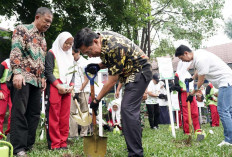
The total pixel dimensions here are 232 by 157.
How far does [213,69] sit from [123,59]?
78.7 inches

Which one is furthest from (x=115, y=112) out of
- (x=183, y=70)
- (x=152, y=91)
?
(x=183, y=70)

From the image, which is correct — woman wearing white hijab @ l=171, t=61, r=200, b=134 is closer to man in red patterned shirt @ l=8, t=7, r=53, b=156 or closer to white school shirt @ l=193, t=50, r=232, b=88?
white school shirt @ l=193, t=50, r=232, b=88

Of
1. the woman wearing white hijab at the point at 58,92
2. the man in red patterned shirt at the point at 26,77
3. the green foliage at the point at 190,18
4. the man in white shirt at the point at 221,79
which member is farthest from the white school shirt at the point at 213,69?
the green foliage at the point at 190,18

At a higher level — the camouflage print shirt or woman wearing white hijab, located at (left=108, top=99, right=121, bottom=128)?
the camouflage print shirt

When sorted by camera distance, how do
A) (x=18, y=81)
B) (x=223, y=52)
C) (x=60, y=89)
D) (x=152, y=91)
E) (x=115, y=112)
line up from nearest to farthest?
(x=18, y=81) → (x=60, y=89) → (x=115, y=112) → (x=152, y=91) → (x=223, y=52)

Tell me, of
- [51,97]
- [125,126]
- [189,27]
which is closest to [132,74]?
[125,126]

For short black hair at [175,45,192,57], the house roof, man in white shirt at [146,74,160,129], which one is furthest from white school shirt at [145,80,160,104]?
the house roof

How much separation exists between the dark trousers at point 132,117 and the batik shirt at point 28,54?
1382 millimetres

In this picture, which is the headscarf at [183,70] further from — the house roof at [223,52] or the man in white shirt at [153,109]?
the house roof at [223,52]

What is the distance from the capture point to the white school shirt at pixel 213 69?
3896 mm

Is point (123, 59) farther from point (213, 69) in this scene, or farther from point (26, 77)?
point (213, 69)

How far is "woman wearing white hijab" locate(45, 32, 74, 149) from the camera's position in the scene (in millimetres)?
3543

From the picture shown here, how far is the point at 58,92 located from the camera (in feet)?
11.8

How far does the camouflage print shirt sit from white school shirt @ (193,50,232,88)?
134 cm
